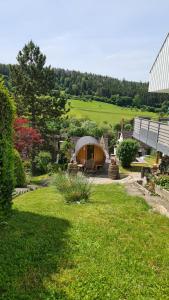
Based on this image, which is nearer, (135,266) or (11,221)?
(135,266)

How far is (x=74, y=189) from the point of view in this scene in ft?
46.4

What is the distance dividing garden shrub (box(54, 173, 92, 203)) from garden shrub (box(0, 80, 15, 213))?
403cm

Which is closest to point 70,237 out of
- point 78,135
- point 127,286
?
point 127,286

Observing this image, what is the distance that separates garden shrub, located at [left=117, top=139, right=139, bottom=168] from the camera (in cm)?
3144

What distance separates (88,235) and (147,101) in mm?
99344

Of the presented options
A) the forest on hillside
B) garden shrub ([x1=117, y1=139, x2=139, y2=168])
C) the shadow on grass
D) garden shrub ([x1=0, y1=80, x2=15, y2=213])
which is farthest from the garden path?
the forest on hillside

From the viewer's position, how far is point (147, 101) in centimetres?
10531

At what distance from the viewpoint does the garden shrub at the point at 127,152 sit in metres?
31.4

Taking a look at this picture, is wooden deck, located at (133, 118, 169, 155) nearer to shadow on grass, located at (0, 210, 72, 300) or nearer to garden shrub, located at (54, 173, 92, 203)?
garden shrub, located at (54, 173, 92, 203)

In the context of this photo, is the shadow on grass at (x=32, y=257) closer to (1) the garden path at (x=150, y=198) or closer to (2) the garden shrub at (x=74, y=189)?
(2) the garden shrub at (x=74, y=189)

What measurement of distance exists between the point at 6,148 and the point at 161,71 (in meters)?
13.8

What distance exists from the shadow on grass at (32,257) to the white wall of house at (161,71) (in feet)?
41.6

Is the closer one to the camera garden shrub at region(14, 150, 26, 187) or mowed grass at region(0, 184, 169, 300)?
mowed grass at region(0, 184, 169, 300)

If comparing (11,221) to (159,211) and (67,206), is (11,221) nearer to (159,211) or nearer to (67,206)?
(67,206)
